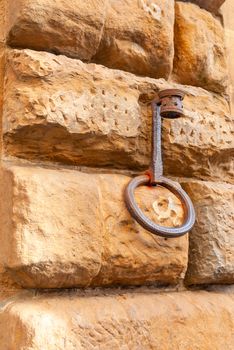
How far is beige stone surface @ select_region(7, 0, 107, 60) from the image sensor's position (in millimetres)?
1030

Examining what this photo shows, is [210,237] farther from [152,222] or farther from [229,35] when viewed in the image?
[229,35]

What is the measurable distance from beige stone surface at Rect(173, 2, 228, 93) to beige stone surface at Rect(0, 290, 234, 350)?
0.52 metres

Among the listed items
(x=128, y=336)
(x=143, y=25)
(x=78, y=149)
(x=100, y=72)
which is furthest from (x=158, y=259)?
(x=143, y=25)

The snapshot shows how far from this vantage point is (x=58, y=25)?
106 cm

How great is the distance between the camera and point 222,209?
1201 mm

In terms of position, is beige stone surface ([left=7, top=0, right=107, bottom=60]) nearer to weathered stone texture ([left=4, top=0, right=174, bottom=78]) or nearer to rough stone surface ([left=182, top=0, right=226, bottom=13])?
weathered stone texture ([left=4, top=0, right=174, bottom=78])

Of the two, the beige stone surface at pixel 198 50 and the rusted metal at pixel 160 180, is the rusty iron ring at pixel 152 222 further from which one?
the beige stone surface at pixel 198 50

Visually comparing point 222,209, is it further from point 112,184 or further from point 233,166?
point 112,184

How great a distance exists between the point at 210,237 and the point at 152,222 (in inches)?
8.5

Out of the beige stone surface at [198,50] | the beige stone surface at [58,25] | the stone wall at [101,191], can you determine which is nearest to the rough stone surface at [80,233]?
the stone wall at [101,191]

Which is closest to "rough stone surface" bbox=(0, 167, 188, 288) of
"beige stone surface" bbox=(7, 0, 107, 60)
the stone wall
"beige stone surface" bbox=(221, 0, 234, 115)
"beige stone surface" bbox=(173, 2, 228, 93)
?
the stone wall

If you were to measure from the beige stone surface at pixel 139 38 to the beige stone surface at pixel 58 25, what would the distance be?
4cm

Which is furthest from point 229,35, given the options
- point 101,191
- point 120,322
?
point 120,322

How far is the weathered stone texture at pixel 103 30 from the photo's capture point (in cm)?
104
